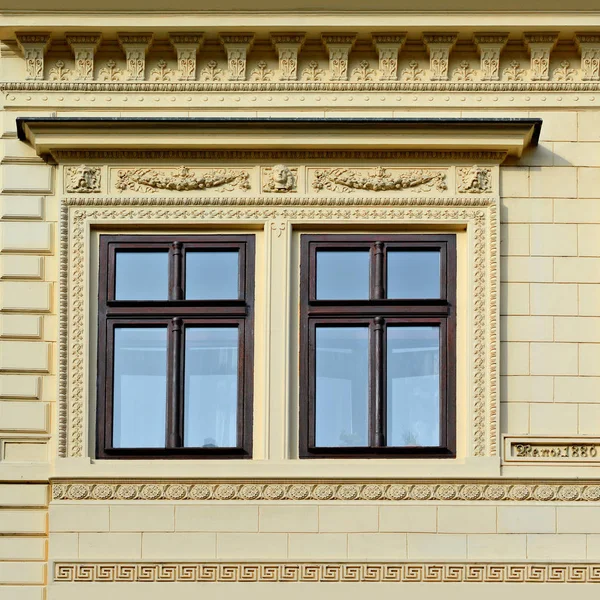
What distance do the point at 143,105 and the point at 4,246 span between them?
1981 mm

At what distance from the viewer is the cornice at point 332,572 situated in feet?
52.0

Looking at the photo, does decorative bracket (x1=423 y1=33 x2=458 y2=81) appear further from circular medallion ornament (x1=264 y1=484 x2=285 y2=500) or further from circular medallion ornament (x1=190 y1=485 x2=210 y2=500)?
circular medallion ornament (x1=190 y1=485 x2=210 y2=500)

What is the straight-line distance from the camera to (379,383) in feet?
53.7

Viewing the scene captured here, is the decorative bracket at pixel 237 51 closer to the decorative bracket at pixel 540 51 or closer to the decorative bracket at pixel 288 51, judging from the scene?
the decorative bracket at pixel 288 51

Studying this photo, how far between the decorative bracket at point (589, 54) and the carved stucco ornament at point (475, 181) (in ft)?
4.69

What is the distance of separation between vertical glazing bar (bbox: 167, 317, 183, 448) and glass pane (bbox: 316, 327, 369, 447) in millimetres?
1350

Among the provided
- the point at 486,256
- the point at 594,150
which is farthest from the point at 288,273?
the point at 594,150

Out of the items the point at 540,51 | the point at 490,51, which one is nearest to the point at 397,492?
the point at 490,51

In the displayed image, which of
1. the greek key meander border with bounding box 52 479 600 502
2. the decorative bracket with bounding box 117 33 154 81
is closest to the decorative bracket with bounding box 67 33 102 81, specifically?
the decorative bracket with bounding box 117 33 154 81

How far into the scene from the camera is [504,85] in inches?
661

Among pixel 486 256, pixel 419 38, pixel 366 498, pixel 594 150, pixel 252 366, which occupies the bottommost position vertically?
pixel 366 498

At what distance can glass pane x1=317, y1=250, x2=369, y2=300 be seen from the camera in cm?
1658

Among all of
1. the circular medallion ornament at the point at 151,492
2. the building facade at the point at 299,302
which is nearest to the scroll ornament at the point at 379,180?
the building facade at the point at 299,302
